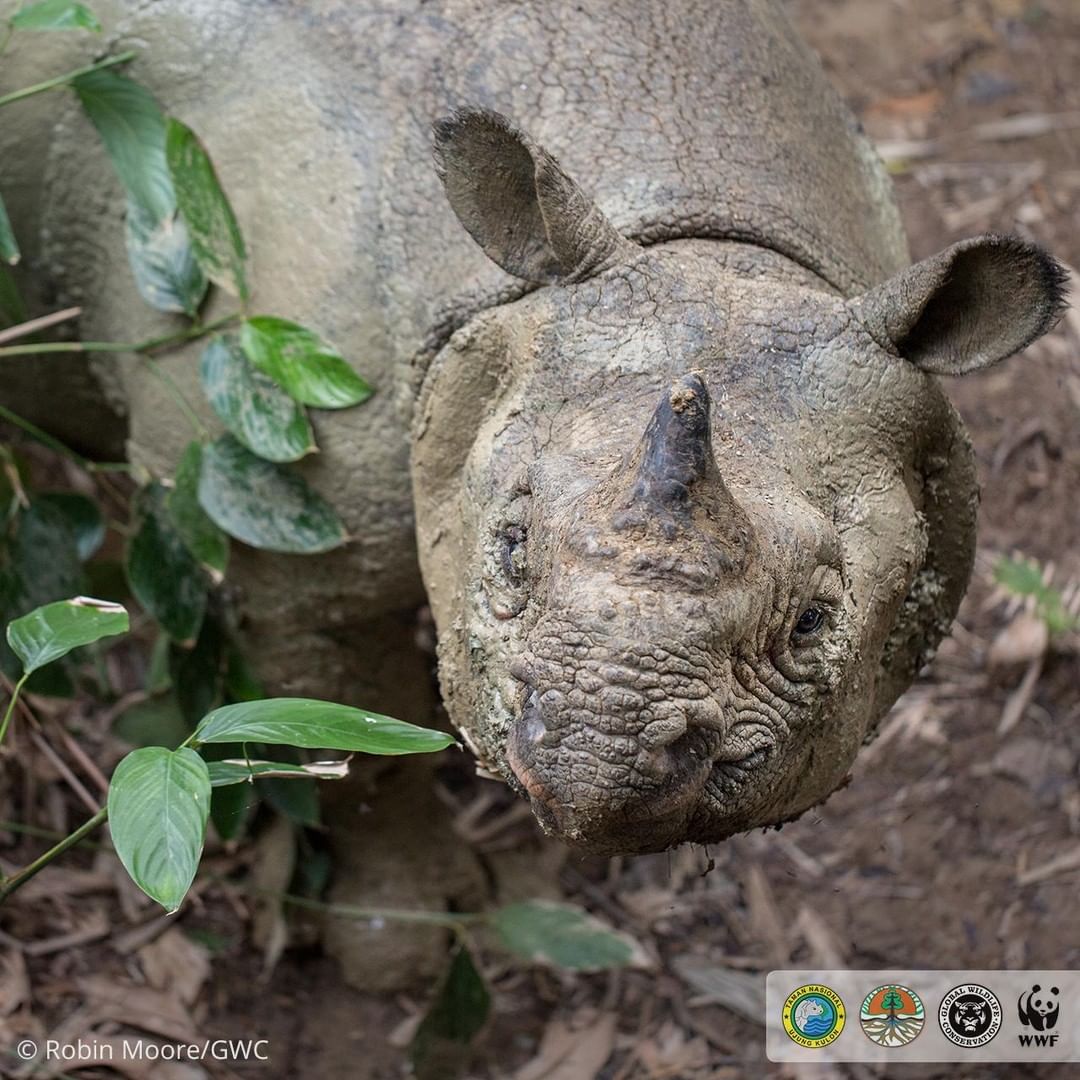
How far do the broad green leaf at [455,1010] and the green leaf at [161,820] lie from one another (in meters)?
1.43

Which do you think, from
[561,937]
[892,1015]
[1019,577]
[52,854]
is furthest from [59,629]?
[1019,577]

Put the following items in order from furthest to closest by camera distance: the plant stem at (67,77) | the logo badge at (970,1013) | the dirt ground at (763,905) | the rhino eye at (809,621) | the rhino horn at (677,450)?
the dirt ground at (763,905) < the logo badge at (970,1013) < the plant stem at (67,77) < the rhino eye at (809,621) < the rhino horn at (677,450)

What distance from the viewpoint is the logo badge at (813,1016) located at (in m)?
2.88

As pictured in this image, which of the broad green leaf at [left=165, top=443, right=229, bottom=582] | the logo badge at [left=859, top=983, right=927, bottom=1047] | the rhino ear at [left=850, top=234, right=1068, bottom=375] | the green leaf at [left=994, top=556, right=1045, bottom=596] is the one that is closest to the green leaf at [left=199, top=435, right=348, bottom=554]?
the broad green leaf at [left=165, top=443, right=229, bottom=582]

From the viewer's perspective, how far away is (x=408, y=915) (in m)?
3.33

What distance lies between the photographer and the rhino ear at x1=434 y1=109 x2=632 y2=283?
2.03 m

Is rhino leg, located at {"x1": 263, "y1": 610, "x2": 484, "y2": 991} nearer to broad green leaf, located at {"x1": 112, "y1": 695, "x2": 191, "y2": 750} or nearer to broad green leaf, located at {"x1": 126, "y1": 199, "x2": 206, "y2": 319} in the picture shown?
broad green leaf, located at {"x1": 112, "y1": 695, "x2": 191, "y2": 750}

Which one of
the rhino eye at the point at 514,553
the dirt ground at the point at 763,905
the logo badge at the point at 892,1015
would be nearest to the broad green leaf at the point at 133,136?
the rhino eye at the point at 514,553

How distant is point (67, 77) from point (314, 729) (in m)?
1.39

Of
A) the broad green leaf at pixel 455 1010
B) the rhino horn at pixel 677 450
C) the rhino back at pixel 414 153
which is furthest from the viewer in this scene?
the broad green leaf at pixel 455 1010

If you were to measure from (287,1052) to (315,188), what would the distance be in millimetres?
1862

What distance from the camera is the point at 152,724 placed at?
3.38 m

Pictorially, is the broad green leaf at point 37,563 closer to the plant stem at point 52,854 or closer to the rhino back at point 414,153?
the rhino back at point 414,153

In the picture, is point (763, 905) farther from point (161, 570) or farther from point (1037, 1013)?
point (161, 570)
